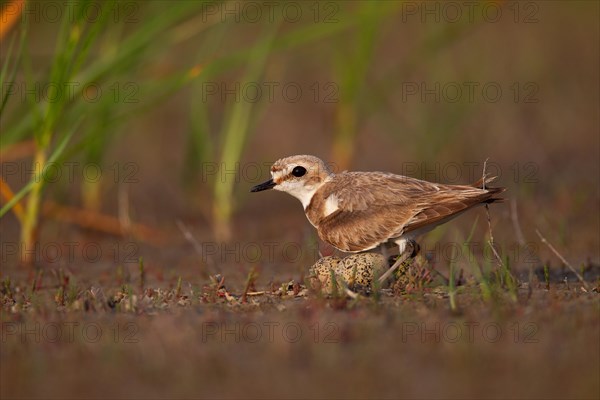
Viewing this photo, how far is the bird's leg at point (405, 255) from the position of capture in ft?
16.7

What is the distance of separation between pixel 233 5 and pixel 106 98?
144cm

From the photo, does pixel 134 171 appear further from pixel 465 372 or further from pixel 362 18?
pixel 465 372

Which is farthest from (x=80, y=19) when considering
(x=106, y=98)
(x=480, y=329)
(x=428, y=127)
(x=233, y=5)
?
(x=428, y=127)

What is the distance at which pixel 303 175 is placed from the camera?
5.77 m

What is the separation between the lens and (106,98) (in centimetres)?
626

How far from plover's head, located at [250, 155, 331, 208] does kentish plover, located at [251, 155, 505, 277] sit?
0.08 m

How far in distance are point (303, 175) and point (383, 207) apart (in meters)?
0.69

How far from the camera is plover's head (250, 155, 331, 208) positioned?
5773 mm
